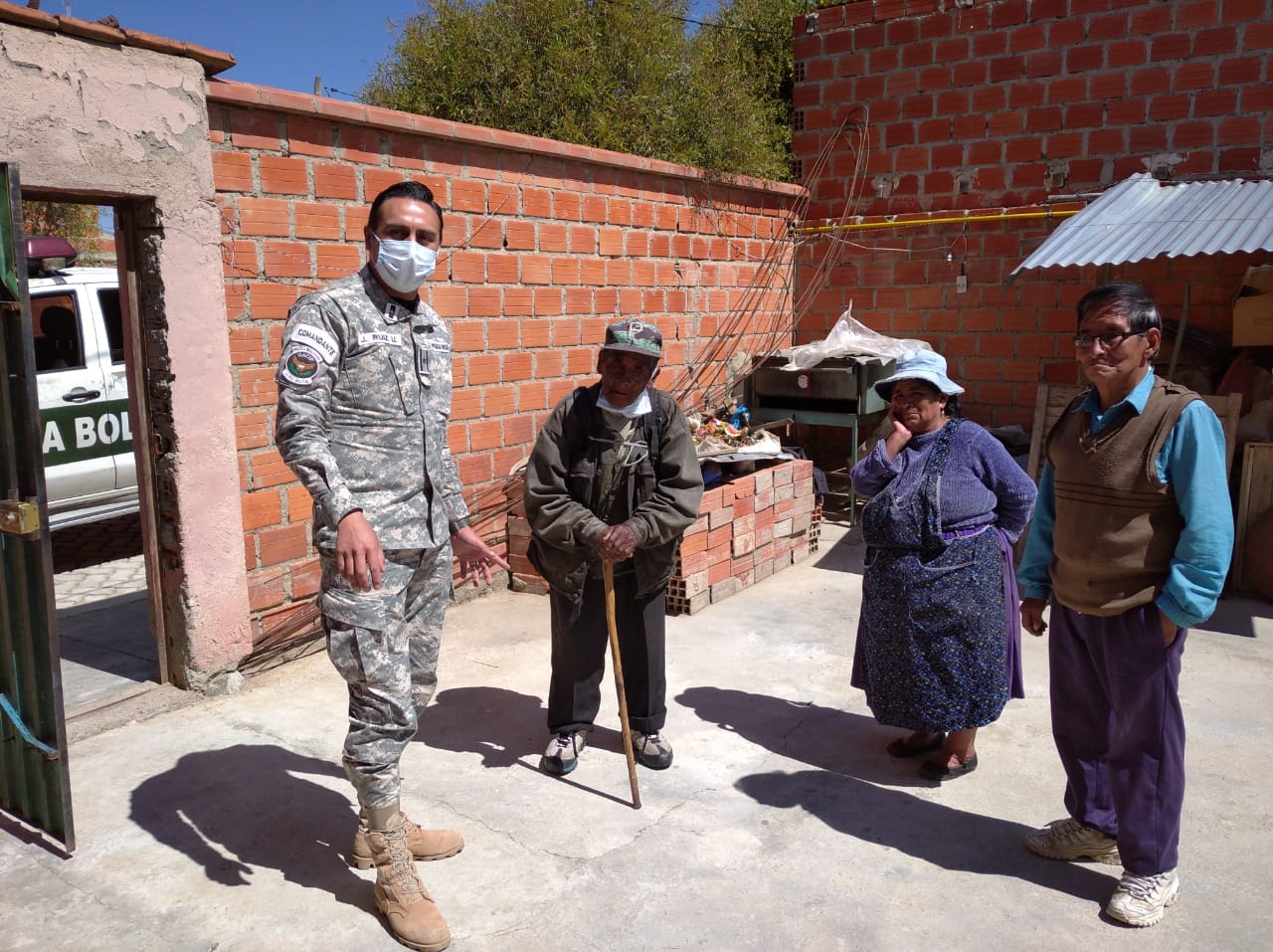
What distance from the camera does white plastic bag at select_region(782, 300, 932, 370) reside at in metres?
8.09

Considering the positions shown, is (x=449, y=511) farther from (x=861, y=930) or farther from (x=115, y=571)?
(x=115, y=571)

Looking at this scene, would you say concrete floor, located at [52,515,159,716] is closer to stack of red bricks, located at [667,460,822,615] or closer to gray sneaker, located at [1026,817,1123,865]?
stack of red bricks, located at [667,460,822,615]

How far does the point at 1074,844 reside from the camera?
323 centimetres

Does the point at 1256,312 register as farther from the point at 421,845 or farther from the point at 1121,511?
the point at 421,845

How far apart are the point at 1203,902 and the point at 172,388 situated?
174 inches

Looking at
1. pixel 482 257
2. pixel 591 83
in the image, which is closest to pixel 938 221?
pixel 591 83

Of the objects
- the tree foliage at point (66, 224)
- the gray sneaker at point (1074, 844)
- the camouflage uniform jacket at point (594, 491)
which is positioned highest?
the tree foliage at point (66, 224)


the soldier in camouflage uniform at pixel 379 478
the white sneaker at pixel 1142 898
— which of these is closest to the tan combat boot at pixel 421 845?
the soldier in camouflage uniform at pixel 379 478

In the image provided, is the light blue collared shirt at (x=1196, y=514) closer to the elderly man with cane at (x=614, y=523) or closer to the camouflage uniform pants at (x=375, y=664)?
the elderly man with cane at (x=614, y=523)

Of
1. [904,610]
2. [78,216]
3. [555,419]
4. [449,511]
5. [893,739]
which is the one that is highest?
Result: [78,216]

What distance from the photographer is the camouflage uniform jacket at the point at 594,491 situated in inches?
143

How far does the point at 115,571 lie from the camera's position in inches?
284

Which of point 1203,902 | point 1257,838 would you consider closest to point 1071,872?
point 1203,902

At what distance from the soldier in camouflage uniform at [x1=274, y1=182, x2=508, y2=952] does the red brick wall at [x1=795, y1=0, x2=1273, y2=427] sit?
661 centimetres
